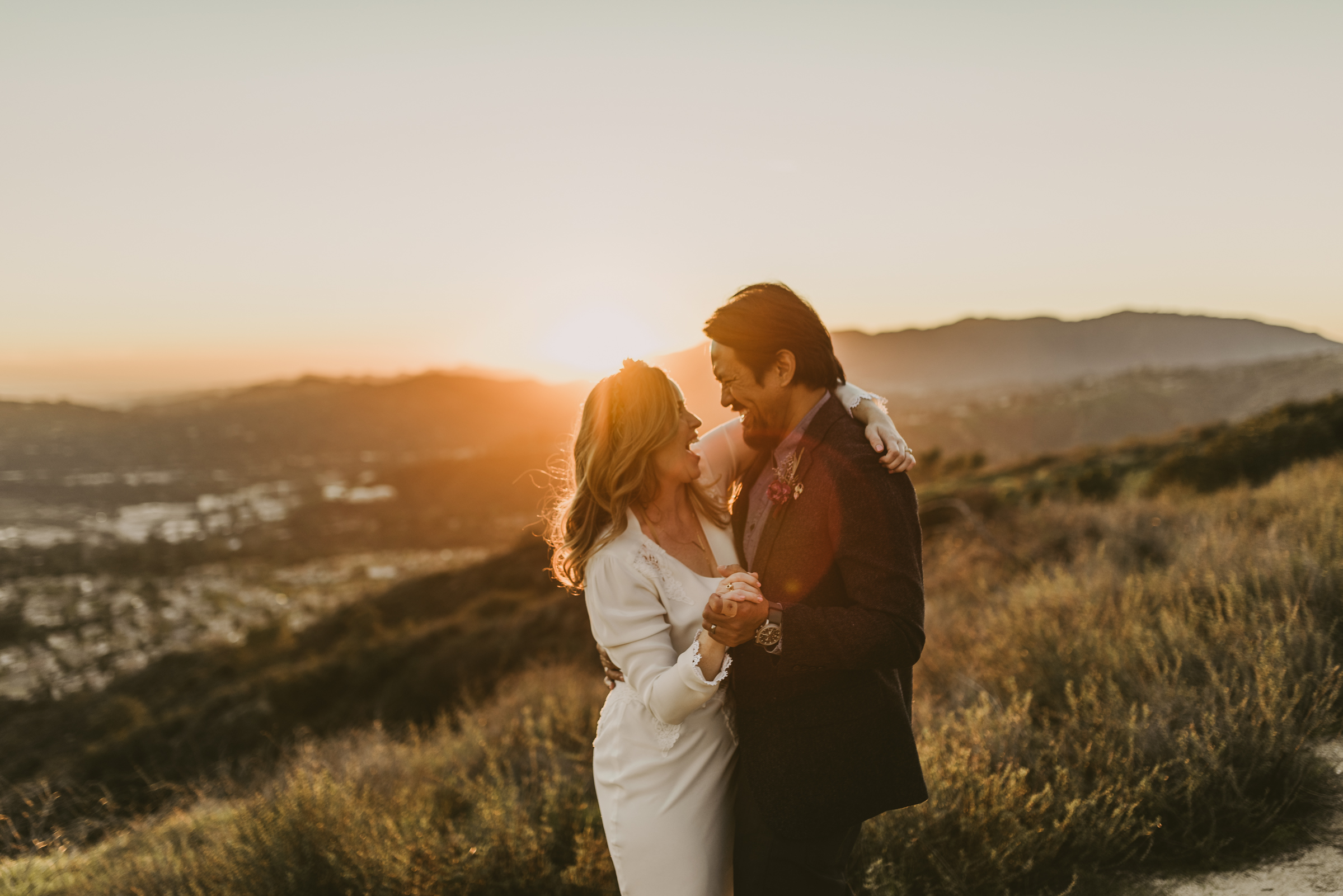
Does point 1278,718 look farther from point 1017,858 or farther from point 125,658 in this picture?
point 125,658

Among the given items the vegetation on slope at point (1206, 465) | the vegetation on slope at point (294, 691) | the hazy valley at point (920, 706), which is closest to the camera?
the hazy valley at point (920, 706)

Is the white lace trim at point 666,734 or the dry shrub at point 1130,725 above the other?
the white lace trim at point 666,734

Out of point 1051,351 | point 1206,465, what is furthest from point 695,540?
point 1051,351

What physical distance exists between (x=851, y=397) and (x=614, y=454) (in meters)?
0.76

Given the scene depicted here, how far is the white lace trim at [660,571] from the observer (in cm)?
181

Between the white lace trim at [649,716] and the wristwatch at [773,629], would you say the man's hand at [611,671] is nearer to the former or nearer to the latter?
the white lace trim at [649,716]

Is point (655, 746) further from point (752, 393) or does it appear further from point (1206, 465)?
point (1206, 465)

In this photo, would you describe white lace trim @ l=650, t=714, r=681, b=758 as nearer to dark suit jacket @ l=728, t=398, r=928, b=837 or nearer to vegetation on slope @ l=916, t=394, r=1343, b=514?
dark suit jacket @ l=728, t=398, r=928, b=837

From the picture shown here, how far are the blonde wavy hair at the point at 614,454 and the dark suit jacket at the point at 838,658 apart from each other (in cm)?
41

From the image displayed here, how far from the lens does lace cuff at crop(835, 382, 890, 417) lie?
6.77ft

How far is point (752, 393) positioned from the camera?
2.00m

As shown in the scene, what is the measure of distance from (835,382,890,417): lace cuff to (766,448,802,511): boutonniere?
0.25 meters

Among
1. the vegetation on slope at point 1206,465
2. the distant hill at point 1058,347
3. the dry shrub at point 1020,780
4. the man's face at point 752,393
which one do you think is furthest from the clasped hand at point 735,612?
the distant hill at point 1058,347

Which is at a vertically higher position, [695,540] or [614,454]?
[614,454]
